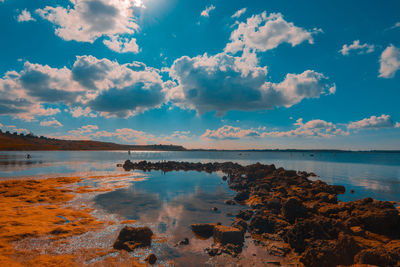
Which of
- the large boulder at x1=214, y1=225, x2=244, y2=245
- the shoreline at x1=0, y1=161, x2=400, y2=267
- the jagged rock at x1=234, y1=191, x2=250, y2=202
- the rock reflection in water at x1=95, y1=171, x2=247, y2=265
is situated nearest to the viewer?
the shoreline at x1=0, y1=161, x2=400, y2=267

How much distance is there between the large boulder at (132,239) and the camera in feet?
37.7

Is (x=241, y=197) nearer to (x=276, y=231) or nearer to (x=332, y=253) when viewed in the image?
(x=276, y=231)

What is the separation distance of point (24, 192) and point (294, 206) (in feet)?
96.7

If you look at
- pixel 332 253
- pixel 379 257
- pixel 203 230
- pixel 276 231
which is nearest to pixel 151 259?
pixel 203 230

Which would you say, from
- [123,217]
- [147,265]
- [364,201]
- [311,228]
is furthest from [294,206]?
[123,217]

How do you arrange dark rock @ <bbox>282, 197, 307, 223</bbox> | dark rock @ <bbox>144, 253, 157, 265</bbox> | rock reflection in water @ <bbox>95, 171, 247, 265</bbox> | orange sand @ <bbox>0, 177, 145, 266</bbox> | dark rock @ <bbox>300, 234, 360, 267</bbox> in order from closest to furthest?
dark rock @ <bbox>300, 234, 360, 267</bbox>, orange sand @ <bbox>0, 177, 145, 266</bbox>, dark rock @ <bbox>144, 253, 157, 265</bbox>, rock reflection in water @ <bbox>95, 171, 247, 265</bbox>, dark rock @ <bbox>282, 197, 307, 223</bbox>

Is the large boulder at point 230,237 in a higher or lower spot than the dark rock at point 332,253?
lower

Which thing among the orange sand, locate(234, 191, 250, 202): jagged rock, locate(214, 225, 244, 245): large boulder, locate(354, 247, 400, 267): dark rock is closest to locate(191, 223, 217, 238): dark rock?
locate(214, 225, 244, 245): large boulder

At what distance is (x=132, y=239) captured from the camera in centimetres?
1216

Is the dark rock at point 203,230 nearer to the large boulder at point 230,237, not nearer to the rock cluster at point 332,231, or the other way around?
the rock cluster at point 332,231

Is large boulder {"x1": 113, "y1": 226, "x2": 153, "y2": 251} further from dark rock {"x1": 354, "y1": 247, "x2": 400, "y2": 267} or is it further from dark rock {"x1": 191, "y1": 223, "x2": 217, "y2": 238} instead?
dark rock {"x1": 354, "y1": 247, "x2": 400, "y2": 267}

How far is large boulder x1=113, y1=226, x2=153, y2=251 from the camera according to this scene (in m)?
11.5

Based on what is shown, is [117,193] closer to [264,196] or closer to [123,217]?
[123,217]

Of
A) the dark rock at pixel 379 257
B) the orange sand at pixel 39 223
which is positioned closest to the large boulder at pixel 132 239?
the orange sand at pixel 39 223
